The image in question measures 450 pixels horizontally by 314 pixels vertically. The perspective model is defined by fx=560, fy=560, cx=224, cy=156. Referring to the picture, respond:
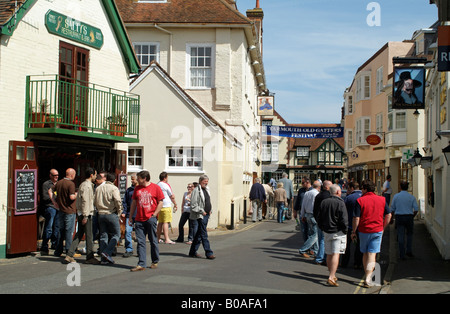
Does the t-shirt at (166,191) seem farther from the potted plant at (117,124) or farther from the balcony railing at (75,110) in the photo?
the potted plant at (117,124)

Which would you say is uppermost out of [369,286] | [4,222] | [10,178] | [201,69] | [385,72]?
[385,72]

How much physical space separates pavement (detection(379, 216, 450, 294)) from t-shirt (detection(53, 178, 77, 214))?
6667 millimetres

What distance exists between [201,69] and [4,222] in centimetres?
1328

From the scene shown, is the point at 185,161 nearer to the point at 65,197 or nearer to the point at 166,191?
the point at 166,191

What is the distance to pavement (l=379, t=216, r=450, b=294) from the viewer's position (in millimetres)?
9797

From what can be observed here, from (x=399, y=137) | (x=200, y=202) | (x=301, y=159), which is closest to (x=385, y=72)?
(x=399, y=137)

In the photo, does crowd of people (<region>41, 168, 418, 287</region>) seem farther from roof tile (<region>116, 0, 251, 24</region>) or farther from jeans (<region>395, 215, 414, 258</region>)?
roof tile (<region>116, 0, 251, 24</region>)

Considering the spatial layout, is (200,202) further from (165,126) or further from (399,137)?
(399,137)

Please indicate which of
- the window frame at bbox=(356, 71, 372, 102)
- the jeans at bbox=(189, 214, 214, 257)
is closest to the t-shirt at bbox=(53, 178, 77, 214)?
the jeans at bbox=(189, 214, 214, 257)

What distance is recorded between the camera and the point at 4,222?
12250 millimetres

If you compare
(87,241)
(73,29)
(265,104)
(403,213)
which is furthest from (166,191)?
(265,104)

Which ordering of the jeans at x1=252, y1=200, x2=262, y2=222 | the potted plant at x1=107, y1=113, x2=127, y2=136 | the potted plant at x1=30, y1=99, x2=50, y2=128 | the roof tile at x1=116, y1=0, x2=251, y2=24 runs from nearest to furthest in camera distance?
the potted plant at x1=30, y1=99, x2=50, y2=128
the potted plant at x1=107, y1=113, x2=127, y2=136
the roof tile at x1=116, y1=0, x2=251, y2=24
the jeans at x1=252, y1=200, x2=262, y2=222

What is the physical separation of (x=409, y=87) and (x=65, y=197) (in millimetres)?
10258

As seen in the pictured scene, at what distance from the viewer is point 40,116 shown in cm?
1283
